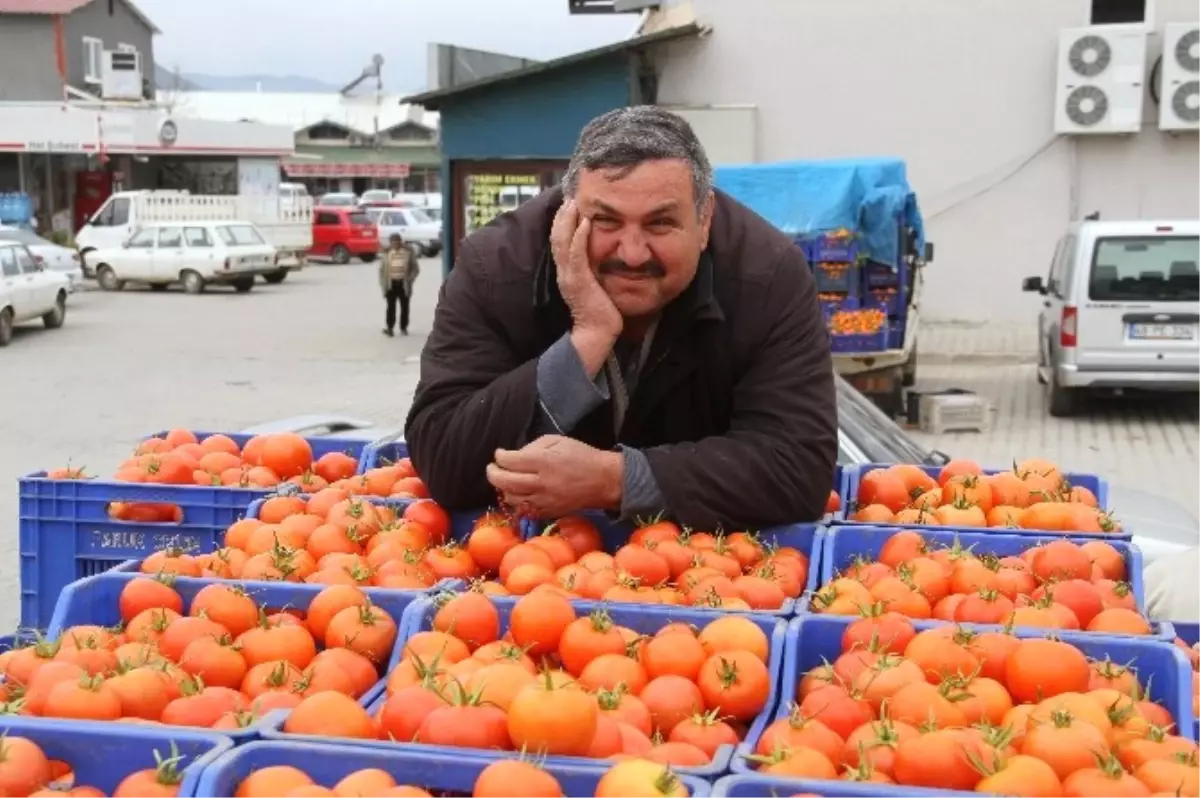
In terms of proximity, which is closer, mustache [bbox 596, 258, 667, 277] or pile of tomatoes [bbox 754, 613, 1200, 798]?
pile of tomatoes [bbox 754, 613, 1200, 798]

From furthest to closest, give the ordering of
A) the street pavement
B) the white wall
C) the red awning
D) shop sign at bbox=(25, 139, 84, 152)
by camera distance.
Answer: the red awning < shop sign at bbox=(25, 139, 84, 152) < the white wall < the street pavement

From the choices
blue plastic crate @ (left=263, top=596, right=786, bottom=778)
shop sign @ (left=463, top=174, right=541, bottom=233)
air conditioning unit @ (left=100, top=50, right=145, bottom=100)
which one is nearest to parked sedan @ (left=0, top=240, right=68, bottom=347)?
shop sign @ (left=463, top=174, right=541, bottom=233)

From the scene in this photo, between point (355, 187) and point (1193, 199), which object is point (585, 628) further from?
point (355, 187)

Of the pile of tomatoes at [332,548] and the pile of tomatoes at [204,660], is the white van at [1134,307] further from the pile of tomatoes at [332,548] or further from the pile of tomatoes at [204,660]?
the pile of tomatoes at [204,660]

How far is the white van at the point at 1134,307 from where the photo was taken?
1320 cm

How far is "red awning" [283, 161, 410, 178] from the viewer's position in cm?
6606

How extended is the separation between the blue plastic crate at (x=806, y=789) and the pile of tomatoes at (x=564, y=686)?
0.63ft

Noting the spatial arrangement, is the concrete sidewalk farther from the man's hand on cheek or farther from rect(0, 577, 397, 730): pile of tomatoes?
rect(0, 577, 397, 730): pile of tomatoes

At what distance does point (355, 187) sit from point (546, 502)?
71907 millimetres

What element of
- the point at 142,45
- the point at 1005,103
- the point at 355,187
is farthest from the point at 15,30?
the point at 1005,103

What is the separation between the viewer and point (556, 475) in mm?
3203

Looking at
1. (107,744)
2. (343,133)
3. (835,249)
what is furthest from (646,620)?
(343,133)

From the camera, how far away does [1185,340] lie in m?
13.2

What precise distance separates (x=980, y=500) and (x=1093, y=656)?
130 cm
